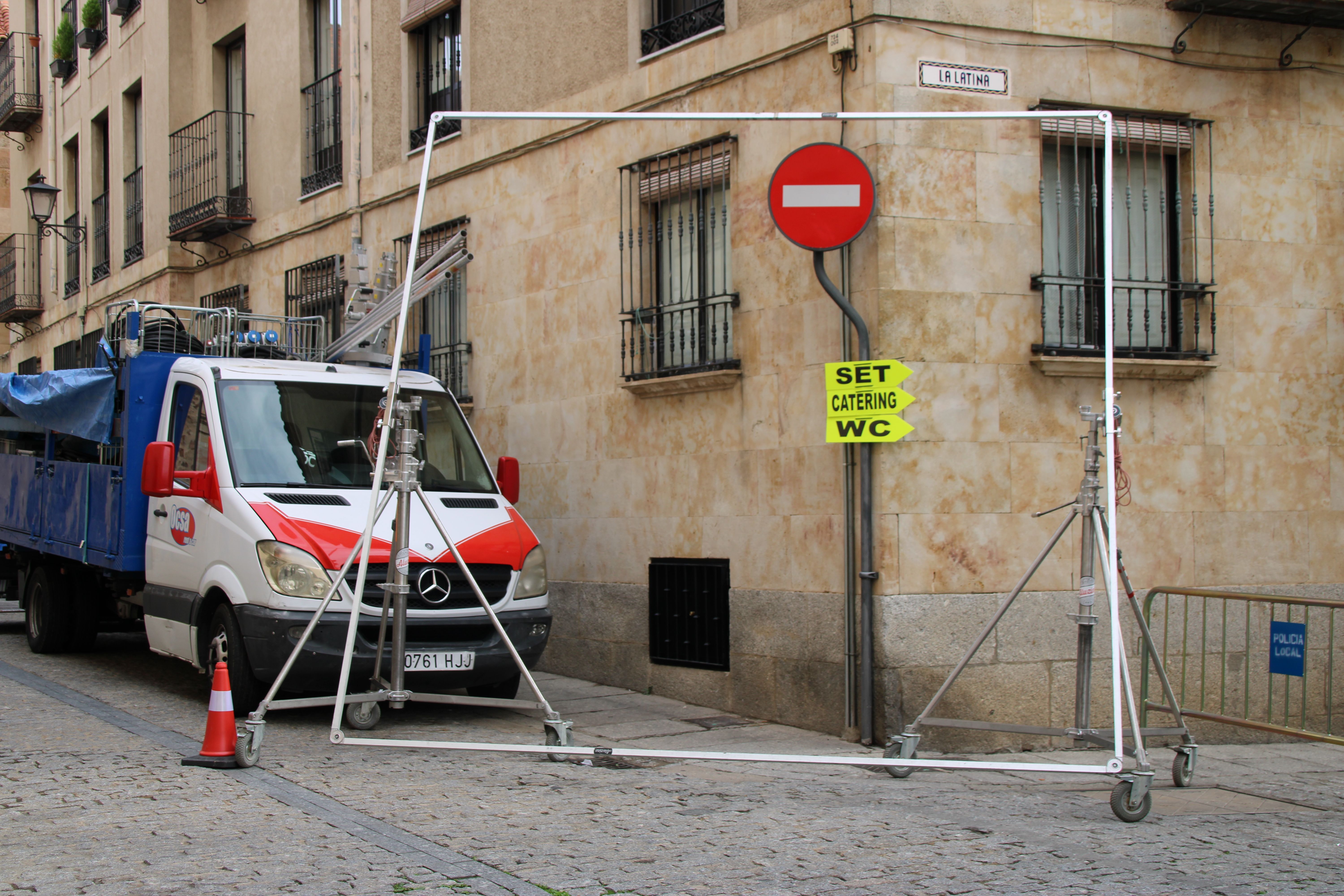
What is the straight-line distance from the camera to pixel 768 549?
9203 millimetres

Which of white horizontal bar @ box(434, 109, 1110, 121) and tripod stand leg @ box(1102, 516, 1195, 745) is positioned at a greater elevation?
white horizontal bar @ box(434, 109, 1110, 121)

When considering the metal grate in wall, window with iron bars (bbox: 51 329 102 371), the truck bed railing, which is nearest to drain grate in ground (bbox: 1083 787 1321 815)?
the metal grate in wall

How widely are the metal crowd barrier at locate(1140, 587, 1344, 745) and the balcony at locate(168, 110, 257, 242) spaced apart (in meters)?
12.1

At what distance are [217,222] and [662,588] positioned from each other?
939cm

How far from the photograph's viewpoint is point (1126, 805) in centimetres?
611

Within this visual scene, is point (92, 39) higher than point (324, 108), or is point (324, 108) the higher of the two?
point (92, 39)

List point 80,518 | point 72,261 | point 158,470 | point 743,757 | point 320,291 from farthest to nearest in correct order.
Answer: point 72,261, point 320,291, point 80,518, point 158,470, point 743,757

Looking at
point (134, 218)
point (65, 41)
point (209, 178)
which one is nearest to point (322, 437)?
point (209, 178)

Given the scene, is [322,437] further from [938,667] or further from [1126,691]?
[1126,691]

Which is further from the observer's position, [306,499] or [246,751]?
[306,499]

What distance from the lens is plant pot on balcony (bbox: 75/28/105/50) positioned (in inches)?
872

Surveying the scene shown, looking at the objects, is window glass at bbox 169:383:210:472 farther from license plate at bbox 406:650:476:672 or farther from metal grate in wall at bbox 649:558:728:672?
metal grate in wall at bbox 649:558:728:672

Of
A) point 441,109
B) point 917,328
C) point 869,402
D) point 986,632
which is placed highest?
point 441,109

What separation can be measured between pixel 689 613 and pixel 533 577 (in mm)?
1373
